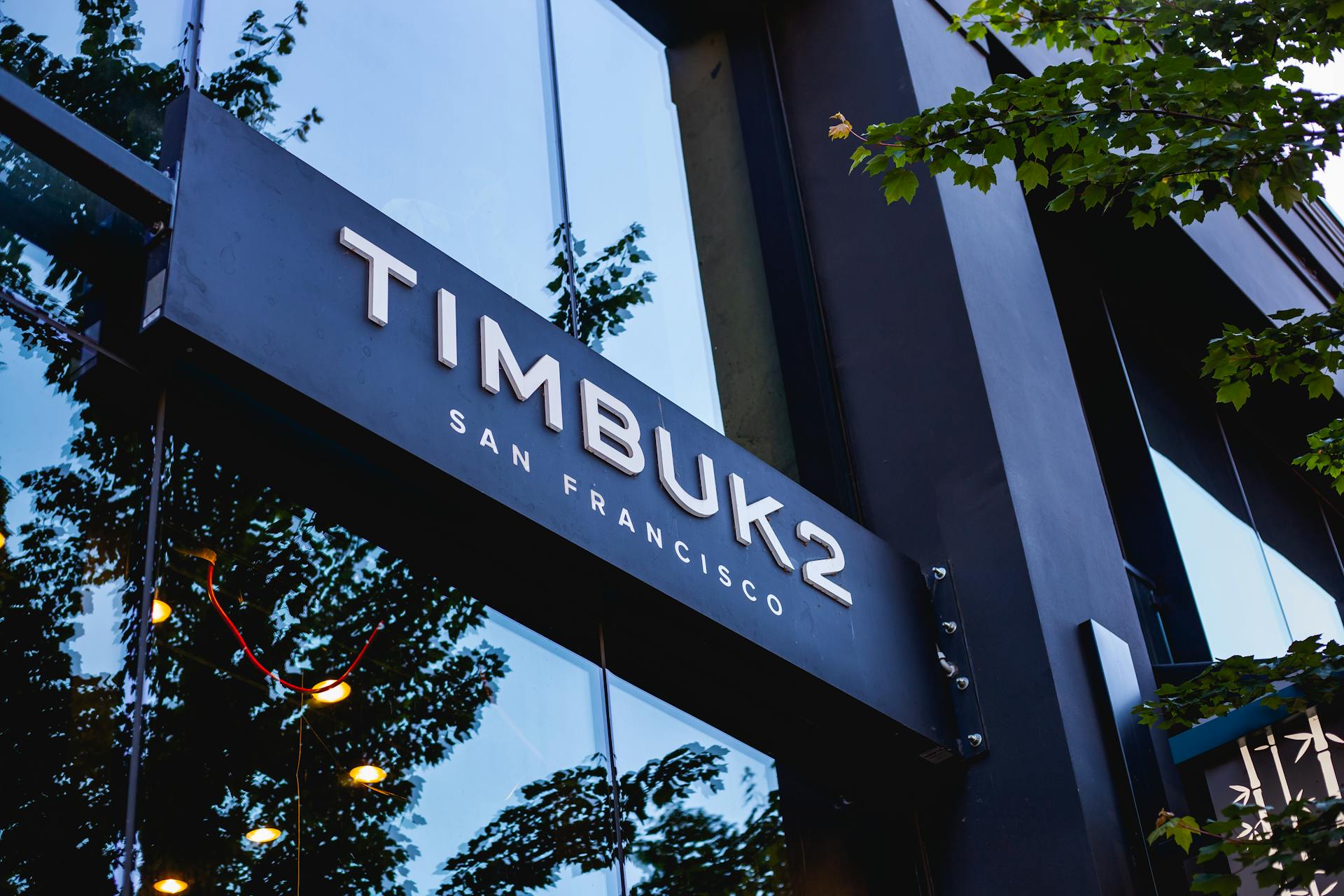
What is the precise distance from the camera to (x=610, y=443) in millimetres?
6793

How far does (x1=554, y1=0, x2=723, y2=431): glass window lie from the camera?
8.80 m

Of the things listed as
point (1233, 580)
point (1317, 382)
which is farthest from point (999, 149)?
point (1233, 580)

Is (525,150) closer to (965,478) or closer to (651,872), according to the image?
(965,478)

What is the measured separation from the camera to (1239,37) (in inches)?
279

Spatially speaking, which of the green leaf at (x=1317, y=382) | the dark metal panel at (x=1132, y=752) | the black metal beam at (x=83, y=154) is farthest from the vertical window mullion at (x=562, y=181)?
the green leaf at (x=1317, y=382)

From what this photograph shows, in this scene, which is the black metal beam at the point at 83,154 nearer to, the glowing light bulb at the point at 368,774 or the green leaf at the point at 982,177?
the glowing light bulb at the point at 368,774

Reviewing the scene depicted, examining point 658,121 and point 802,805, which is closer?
point 802,805

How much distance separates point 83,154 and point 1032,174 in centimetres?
430

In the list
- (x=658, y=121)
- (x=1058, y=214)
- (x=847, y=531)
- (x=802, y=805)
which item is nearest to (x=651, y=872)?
(x=802, y=805)

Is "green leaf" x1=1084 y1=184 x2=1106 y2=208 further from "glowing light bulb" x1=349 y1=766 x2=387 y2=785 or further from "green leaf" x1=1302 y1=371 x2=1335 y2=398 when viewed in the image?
"glowing light bulb" x1=349 y1=766 x2=387 y2=785

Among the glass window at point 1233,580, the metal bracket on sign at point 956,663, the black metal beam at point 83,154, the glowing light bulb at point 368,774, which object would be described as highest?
the glass window at point 1233,580

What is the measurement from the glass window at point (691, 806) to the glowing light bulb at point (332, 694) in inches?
63.4

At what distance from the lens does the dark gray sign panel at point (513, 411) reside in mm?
5281

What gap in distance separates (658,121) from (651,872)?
5.69m
